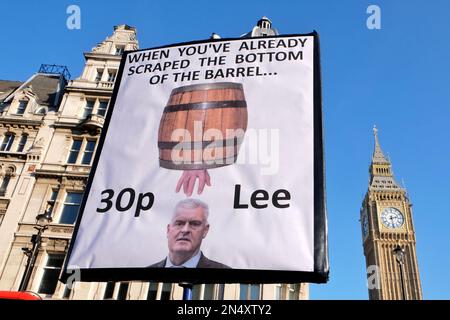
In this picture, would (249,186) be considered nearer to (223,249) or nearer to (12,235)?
(223,249)

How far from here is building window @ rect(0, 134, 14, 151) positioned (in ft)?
80.5

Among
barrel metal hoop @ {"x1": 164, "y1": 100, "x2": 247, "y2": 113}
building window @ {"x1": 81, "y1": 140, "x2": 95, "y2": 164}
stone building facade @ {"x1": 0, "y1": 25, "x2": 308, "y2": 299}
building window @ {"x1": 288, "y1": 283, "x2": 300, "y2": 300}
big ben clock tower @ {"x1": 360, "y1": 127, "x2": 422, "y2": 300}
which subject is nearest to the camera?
barrel metal hoop @ {"x1": 164, "y1": 100, "x2": 247, "y2": 113}

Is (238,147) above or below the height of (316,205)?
above

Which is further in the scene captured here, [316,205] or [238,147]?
[238,147]

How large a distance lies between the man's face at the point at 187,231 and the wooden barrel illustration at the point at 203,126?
0.67m

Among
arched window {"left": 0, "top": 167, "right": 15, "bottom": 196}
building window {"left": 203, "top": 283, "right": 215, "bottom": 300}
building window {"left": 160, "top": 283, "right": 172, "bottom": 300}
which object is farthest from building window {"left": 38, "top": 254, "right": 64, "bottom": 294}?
building window {"left": 203, "top": 283, "right": 215, "bottom": 300}

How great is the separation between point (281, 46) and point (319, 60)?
66cm

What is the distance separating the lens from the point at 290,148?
4.64m

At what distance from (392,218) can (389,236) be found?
5.79 metres

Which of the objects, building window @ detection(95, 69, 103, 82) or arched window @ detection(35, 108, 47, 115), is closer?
arched window @ detection(35, 108, 47, 115)

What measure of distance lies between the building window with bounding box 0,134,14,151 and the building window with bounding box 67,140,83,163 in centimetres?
460

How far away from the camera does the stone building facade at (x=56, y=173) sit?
19016mm

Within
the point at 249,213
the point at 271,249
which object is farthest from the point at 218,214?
the point at 271,249

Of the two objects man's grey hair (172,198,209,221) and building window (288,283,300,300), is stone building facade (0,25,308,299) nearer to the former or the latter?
building window (288,283,300,300)
